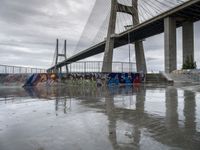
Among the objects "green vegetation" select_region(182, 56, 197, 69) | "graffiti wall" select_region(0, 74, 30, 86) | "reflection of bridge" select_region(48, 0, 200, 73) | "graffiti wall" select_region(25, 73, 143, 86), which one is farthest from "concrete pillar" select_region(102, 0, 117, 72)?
"graffiti wall" select_region(0, 74, 30, 86)

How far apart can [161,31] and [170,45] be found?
790 centimetres

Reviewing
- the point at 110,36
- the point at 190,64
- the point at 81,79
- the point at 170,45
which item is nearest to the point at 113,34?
the point at 110,36

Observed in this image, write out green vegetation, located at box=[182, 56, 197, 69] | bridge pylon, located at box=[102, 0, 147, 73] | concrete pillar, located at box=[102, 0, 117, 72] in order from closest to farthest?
green vegetation, located at box=[182, 56, 197, 69] → concrete pillar, located at box=[102, 0, 117, 72] → bridge pylon, located at box=[102, 0, 147, 73]

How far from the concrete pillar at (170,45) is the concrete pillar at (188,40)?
10.8 ft

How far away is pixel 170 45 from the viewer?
39.6 m

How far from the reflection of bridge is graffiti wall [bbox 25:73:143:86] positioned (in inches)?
184

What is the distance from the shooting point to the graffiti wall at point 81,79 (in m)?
31.1

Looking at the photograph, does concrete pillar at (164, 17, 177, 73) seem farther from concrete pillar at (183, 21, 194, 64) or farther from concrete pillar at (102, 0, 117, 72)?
concrete pillar at (102, 0, 117, 72)

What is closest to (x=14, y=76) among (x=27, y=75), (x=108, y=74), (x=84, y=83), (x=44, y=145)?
(x=27, y=75)

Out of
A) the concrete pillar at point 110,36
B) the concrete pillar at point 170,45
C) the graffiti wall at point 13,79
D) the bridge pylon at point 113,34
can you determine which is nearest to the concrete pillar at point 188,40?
the concrete pillar at point 170,45

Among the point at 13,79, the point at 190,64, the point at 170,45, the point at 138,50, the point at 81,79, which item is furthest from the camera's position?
the point at 138,50

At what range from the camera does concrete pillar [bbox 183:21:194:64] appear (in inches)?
1646

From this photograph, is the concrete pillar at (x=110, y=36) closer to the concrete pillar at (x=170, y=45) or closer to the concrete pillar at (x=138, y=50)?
the concrete pillar at (x=138, y=50)

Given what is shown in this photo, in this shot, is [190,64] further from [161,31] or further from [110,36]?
[110,36]
